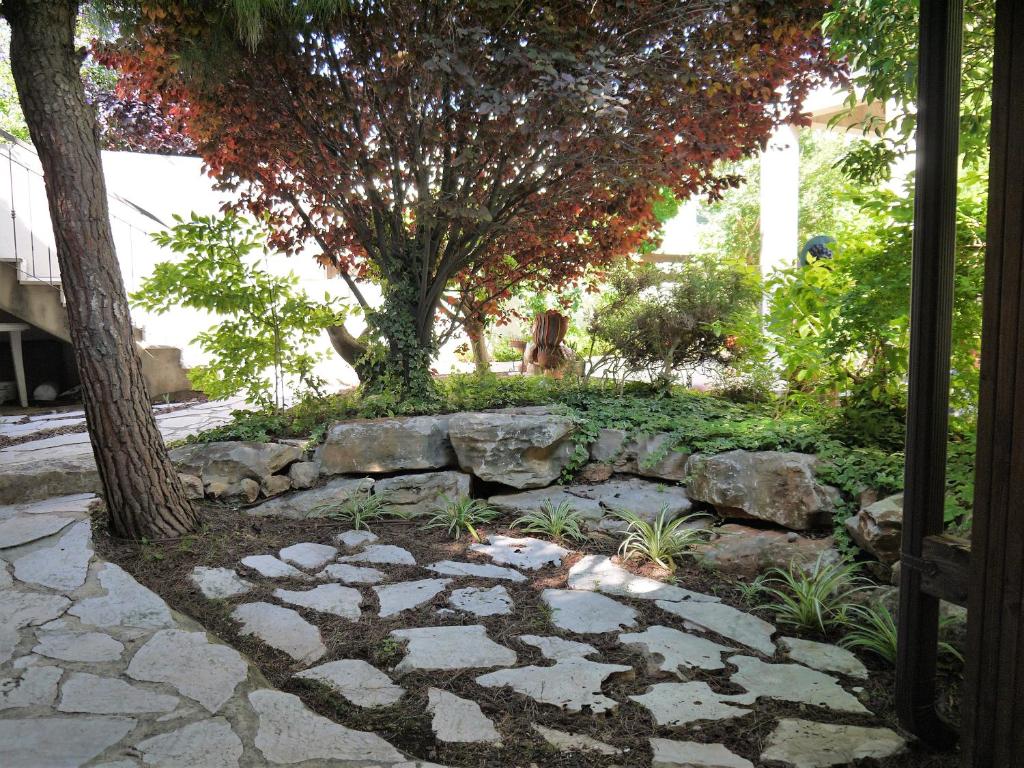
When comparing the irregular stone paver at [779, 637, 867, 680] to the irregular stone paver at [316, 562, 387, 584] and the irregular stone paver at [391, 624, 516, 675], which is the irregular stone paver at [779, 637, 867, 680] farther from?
the irregular stone paver at [316, 562, 387, 584]

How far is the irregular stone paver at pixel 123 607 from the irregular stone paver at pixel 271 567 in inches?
20.4

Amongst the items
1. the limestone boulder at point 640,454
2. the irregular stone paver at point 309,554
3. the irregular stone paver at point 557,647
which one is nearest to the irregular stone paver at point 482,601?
the irregular stone paver at point 557,647

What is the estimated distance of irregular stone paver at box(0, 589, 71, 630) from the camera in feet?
8.25

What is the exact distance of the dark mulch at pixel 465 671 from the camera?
1.94 metres

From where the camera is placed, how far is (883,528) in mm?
3043

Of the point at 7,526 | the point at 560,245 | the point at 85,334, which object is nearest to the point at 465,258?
the point at 560,245

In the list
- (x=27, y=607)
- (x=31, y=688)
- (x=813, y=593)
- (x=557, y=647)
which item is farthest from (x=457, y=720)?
(x=27, y=607)

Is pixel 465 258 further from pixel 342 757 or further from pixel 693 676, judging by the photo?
pixel 342 757

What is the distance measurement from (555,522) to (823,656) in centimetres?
165

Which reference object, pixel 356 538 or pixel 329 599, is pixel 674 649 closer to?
pixel 329 599

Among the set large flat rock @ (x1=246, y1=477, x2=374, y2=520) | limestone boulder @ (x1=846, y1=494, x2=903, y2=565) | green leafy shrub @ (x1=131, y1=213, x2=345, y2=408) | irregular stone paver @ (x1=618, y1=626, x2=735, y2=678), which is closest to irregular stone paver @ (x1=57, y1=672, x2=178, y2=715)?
irregular stone paver @ (x1=618, y1=626, x2=735, y2=678)

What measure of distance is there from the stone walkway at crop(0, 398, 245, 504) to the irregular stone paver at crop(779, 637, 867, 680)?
12.1 ft

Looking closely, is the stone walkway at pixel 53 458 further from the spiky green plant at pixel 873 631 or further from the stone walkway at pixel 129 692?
the spiky green plant at pixel 873 631

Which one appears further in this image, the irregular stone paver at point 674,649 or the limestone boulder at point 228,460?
the limestone boulder at point 228,460
